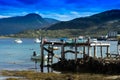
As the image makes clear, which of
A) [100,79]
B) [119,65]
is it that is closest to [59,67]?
[119,65]

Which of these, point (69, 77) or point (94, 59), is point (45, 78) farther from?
point (94, 59)

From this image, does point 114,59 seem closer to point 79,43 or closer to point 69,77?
point 79,43

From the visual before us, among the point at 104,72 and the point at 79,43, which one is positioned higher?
the point at 79,43

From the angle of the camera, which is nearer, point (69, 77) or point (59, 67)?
point (69, 77)

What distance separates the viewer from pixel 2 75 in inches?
2042

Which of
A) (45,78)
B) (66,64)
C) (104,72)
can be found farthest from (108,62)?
(45,78)

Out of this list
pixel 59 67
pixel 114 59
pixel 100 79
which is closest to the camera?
pixel 100 79

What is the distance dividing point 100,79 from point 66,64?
1427 cm

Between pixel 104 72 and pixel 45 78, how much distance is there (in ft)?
35.2

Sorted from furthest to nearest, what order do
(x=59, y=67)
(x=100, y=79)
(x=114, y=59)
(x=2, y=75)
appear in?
(x=59, y=67), (x=114, y=59), (x=2, y=75), (x=100, y=79)

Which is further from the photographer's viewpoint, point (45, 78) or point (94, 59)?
point (94, 59)

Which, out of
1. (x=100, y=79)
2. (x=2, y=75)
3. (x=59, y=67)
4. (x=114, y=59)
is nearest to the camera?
(x=100, y=79)

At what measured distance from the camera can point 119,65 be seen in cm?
5319

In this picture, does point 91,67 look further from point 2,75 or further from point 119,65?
point 2,75
